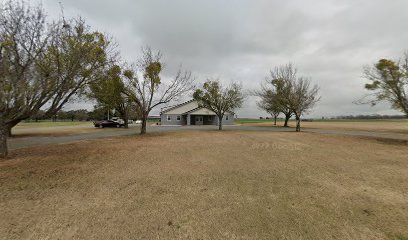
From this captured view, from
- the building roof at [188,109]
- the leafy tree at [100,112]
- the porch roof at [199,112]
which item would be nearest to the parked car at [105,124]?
the leafy tree at [100,112]

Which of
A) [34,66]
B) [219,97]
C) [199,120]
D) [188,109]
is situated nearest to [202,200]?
[34,66]

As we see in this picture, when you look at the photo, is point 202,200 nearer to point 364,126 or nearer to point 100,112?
point 100,112

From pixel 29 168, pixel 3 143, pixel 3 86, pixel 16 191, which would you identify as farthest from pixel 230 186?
pixel 3 143

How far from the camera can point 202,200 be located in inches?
192

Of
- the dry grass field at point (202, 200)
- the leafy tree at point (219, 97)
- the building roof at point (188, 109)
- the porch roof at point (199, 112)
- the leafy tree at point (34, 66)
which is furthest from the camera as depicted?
the building roof at point (188, 109)

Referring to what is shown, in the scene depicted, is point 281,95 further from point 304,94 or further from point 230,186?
point 230,186

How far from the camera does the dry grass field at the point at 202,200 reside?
12.2ft

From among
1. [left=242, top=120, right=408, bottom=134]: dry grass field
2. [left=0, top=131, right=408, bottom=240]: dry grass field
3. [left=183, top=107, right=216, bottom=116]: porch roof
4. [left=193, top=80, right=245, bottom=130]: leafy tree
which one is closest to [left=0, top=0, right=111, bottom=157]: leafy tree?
[left=0, top=131, right=408, bottom=240]: dry grass field

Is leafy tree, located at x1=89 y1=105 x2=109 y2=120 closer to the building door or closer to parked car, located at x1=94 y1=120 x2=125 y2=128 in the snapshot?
parked car, located at x1=94 y1=120 x2=125 y2=128

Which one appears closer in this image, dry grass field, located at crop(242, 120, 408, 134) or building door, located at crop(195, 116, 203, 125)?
dry grass field, located at crop(242, 120, 408, 134)

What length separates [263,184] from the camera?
5.86 metres

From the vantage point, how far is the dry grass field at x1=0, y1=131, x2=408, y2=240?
3.71 meters

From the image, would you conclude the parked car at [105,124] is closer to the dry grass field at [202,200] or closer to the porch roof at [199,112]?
the porch roof at [199,112]

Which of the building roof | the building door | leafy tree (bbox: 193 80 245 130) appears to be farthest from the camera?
the building door
